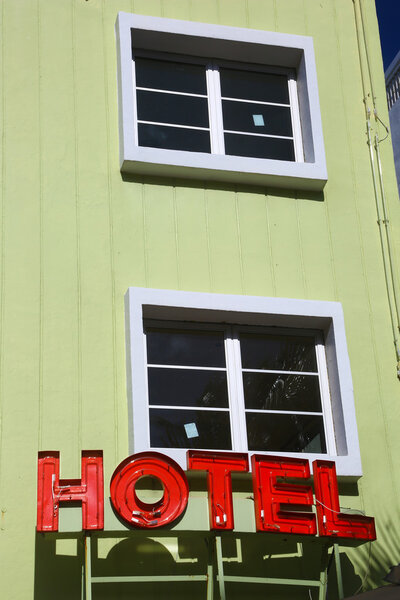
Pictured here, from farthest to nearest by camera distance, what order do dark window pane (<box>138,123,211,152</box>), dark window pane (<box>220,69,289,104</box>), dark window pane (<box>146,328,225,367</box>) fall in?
dark window pane (<box>220,69,289,104</box>)
dark window pane (<box>138,123,211,152</box>)
dark window pane (<box>146,328,225,367</box>)

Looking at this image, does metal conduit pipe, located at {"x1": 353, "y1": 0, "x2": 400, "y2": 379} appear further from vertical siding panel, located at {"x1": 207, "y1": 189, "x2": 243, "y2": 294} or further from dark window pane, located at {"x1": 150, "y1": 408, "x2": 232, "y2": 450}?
dark window pane, located at {"x1": 150, "y1": 408, "x2": 232, "y2": 450}

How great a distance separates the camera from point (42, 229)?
11023 mm

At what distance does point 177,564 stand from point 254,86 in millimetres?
5547

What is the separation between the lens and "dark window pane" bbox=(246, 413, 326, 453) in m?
10.8

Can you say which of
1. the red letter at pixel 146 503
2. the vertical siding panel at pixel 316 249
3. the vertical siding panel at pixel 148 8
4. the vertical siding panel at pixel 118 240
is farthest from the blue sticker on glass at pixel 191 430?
the vertical siding panel at pixel 148 8

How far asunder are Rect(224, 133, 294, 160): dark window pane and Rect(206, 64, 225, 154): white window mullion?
12cm

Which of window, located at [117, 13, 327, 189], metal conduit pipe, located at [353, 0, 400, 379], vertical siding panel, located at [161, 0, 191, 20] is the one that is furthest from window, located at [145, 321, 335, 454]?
vertical siding panel, located at [161, 0, 191, 20]

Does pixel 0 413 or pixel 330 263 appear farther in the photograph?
pixel 330 263

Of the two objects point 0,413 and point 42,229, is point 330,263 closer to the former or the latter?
point 42,229

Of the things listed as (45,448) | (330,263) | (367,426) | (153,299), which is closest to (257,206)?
(330,263)

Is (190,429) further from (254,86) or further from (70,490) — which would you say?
(254,86)

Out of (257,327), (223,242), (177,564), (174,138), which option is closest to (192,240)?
(223,242)

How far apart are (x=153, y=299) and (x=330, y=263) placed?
205 cm

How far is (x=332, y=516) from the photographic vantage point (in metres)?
9.76
